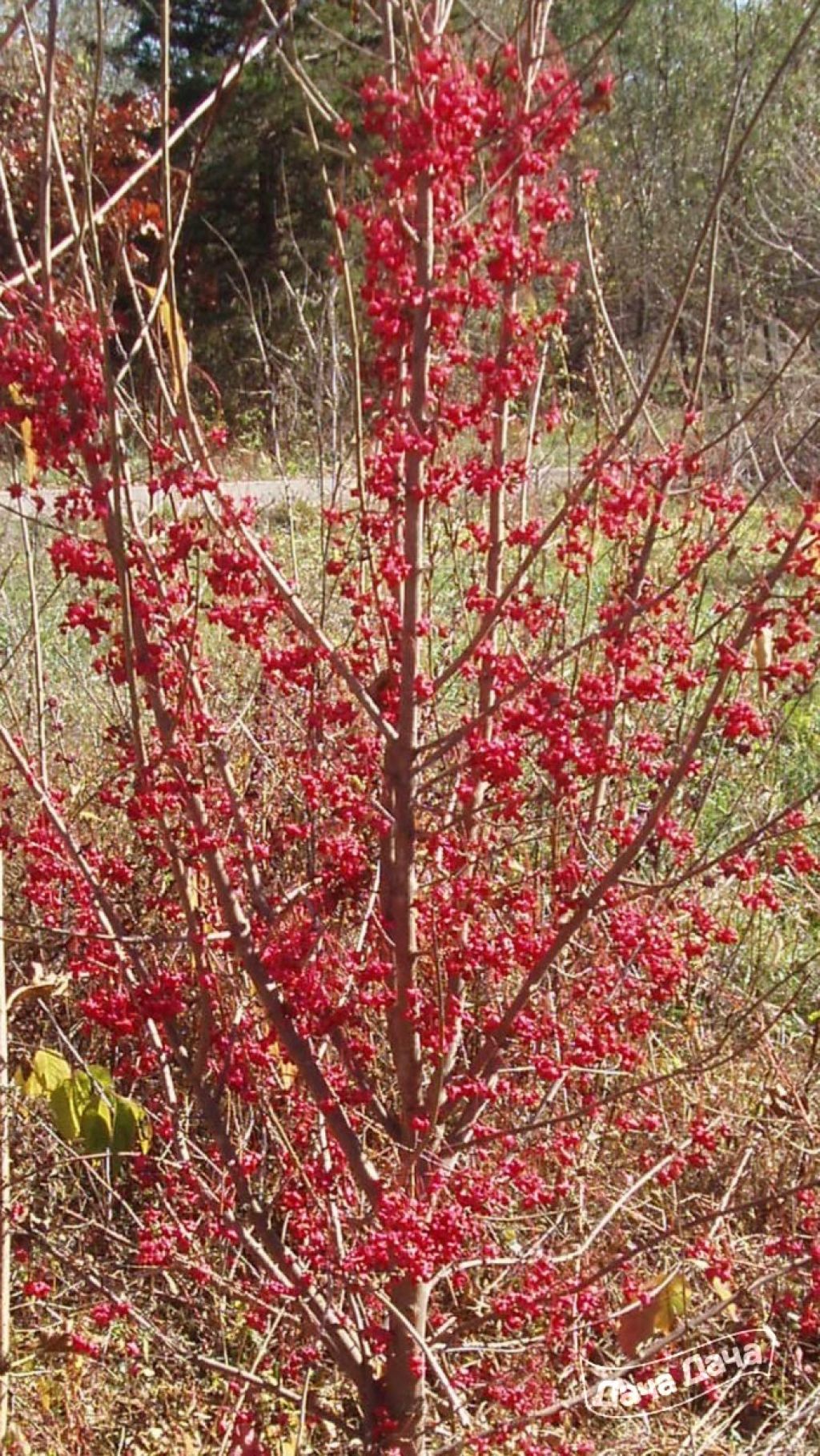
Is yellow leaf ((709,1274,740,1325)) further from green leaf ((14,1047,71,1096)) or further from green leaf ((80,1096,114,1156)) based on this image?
green leaf ((14,1047,71,1096))

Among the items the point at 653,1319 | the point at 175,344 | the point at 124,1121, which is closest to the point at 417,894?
the point at 175,344

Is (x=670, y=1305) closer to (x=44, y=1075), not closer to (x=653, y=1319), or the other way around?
(x=653, y=1319)

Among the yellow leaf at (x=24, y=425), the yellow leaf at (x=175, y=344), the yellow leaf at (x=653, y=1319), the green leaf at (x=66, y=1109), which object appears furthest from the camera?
the green leaf at (x=66, y=1109)

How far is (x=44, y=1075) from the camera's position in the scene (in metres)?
3.39

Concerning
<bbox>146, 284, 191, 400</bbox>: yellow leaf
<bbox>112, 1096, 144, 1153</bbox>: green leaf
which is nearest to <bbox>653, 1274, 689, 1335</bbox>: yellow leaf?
<bbox>112, 1096, 144, 1153</bbox>: green leaf

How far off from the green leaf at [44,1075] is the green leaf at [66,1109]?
18mm

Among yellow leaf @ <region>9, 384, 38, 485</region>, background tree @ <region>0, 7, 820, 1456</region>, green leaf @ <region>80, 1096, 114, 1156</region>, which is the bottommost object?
green leaf @ <region>80, 1096, 114, 1156</region>

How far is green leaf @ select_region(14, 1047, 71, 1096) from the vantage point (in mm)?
3336

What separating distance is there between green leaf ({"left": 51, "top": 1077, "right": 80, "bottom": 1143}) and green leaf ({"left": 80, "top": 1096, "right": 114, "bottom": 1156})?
0.06 ft

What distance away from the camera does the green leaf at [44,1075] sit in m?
3.34

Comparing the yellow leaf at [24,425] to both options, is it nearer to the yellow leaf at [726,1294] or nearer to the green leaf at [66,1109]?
the green leaf at [66,1109]

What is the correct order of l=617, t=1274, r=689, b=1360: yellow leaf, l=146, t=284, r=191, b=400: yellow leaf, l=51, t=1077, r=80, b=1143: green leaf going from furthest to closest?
l=51, t=1077, r=80, b=1143: green leaf
l=617, t=1274, r=689, b=1360: yellow leaf
l=146, t=284, r=191, b=400: yellow leaf

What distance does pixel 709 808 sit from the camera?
498 cm

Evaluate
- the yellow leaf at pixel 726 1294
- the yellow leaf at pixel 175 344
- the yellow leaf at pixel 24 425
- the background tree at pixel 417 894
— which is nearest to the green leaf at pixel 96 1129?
the background tree at pixel 417 894
